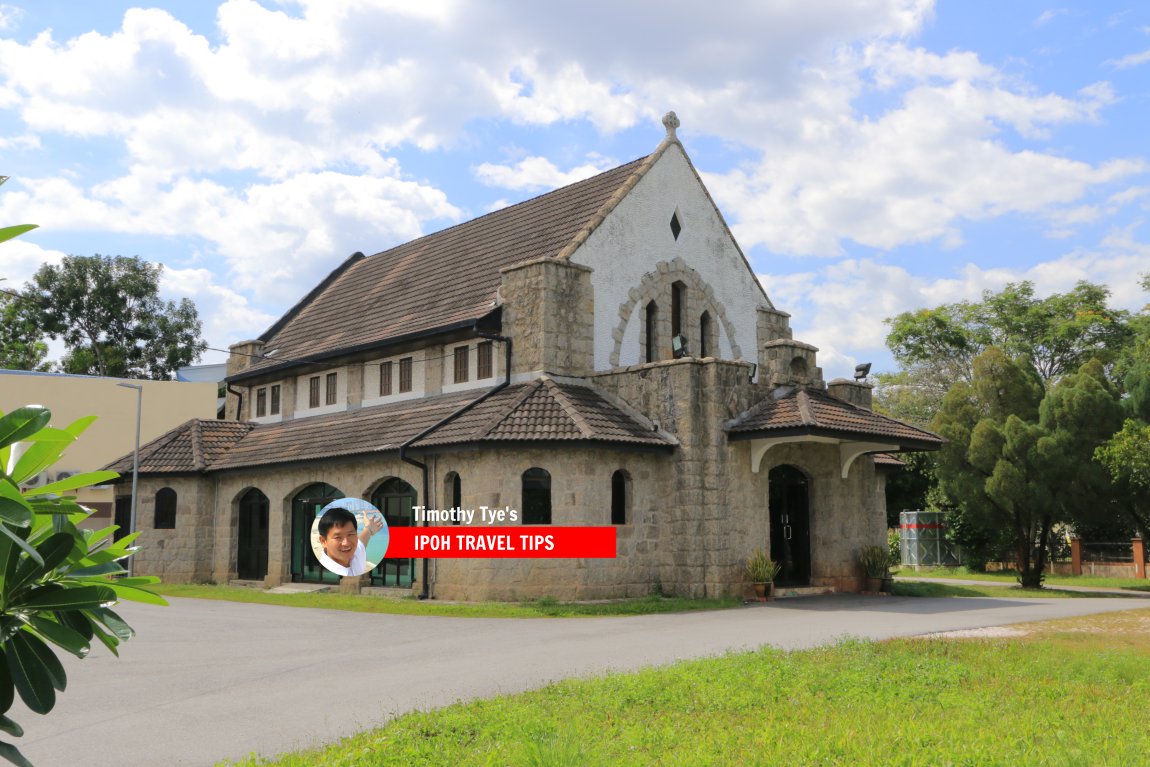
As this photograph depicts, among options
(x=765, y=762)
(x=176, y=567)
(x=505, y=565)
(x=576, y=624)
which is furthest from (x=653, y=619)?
(x=176, y=567)

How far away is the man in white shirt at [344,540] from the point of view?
80.4 ft

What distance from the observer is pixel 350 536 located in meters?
24.9

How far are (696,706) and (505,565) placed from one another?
40.6 ft

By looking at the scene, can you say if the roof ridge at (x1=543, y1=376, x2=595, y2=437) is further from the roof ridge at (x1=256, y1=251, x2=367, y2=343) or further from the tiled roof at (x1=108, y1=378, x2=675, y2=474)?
the roof ridge at (x1=256, y1=251, x2=367, y2=343)

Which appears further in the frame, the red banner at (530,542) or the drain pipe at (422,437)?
the drain pipe at (422,437)

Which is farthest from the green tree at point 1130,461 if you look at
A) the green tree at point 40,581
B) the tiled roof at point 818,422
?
the green tree at point 40,581

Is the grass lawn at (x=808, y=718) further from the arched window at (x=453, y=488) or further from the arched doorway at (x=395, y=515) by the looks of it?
the arched doorway at (x=395, y=515)

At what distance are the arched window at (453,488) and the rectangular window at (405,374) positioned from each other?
501 cm

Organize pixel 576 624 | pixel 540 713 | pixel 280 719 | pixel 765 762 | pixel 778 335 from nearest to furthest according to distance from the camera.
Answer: pixel 765 762
pixel 540 713
pixel 280 719
pixel 576 624
pixel 778 335

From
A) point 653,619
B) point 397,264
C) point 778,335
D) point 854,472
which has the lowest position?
point 653,619

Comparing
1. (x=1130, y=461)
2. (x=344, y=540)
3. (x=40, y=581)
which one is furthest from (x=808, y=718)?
(x=1130, y=461)

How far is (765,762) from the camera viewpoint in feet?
22.6

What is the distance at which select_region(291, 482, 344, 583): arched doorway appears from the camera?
26.4 m

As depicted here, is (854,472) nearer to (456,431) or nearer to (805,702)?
(456,431)
